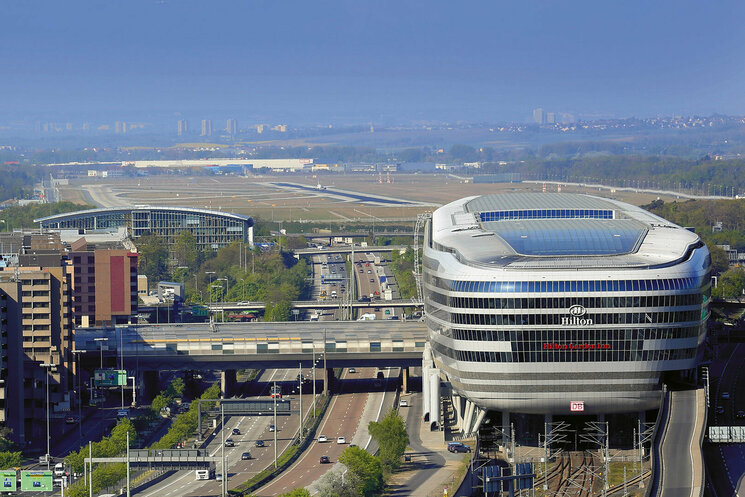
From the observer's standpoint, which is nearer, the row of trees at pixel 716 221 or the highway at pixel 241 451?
the highway at pixel 241 451

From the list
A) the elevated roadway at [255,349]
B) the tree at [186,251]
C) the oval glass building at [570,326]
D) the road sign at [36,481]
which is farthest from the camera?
the tree at [186,251]

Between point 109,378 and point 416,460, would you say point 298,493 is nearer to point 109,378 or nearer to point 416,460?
point 416,460

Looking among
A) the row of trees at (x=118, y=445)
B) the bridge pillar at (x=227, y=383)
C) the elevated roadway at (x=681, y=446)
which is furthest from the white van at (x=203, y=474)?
the bridge pillar at (x=227, y=383)

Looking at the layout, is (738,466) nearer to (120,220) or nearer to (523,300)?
(523,300)

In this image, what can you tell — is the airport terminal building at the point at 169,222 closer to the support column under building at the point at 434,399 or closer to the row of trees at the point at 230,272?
the row of trees at the point at 230,272

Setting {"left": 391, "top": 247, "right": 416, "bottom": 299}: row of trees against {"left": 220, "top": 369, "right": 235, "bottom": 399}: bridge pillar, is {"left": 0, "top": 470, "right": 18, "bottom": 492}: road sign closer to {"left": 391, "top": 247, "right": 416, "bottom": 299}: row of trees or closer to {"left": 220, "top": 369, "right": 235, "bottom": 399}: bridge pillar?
{"left": 220, "top": 369, "right": 235, "bottom": 399}: bridge pillar

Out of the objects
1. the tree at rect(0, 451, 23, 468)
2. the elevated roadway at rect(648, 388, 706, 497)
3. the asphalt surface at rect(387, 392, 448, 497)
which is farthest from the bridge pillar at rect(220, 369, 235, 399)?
the elevated roadway at rect(648, 388, 706, 497)

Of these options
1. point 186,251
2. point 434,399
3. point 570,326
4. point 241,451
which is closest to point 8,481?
point 241,451
